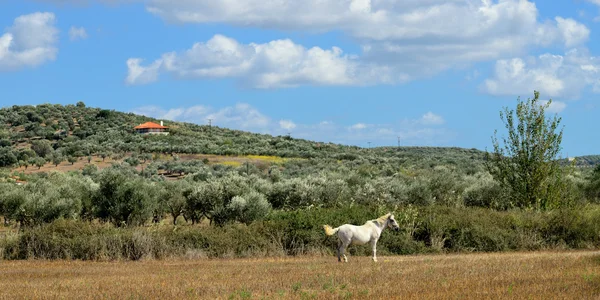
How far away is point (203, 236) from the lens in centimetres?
2709

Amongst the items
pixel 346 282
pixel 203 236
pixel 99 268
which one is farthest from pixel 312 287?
pixel 203 236

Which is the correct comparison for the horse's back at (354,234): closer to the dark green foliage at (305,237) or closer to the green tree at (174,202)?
the dark green foliage at (305,237)

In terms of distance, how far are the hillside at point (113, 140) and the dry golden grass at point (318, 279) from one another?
7374 cm

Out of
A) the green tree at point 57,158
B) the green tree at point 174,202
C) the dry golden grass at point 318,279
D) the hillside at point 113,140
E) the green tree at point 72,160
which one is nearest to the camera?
the dry golden grass at point 318,279

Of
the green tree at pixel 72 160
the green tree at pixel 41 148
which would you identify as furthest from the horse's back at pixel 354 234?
the green tree at pixel 41 148

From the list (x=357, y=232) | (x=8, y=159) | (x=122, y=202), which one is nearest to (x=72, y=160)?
(x=8, y=159)

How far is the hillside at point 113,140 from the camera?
101188 mm

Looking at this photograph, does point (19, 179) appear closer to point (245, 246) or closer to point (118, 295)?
point (245, 246)

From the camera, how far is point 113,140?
114125mm

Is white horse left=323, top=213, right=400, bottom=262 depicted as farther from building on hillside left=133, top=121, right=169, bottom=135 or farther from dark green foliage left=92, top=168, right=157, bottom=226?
building on hillside left=133, top=121, right=169, bottom=135

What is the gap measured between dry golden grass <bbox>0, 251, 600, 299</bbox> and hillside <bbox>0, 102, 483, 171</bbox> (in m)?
73.7

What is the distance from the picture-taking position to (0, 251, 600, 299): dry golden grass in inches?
604

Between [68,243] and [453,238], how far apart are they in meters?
14.9

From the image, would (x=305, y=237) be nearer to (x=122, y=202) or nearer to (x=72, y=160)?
(x=122, y=202)
